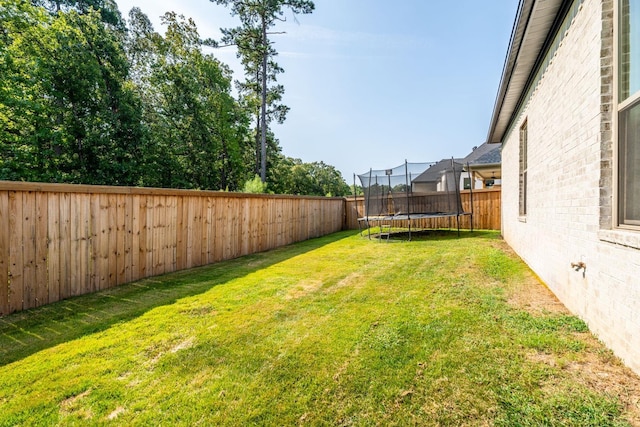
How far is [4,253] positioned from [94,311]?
0.93 meters

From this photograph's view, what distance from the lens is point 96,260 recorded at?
338 cm

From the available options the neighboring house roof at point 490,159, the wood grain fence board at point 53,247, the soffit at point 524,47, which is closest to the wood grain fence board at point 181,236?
the wood grain fence board at point 53,247

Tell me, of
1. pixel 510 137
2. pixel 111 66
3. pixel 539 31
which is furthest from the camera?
pixel 111 66

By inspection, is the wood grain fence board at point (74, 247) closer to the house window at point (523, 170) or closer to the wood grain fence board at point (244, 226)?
the wood grain fence board at point (244, 226)

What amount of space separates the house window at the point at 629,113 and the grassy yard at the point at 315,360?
0.93m

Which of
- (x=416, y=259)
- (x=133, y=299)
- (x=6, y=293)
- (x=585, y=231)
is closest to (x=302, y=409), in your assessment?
(x=585, y=231)

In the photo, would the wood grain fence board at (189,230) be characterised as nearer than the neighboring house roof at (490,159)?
Yes

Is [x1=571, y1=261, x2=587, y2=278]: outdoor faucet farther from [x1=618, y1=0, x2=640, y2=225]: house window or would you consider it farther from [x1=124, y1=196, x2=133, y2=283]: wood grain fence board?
[x1=124, y1=196, x2=133, y2=283]: wood grain fence board

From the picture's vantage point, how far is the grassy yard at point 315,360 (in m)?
1.37

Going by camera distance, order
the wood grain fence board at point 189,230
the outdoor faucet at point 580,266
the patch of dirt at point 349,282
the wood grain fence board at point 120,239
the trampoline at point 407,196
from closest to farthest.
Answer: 1. the outdoor faucet at point 580,266
2. the patch of dirt at point 349,282
3. the wood grain fence board at point 120,239
4. the wood grain fence board at point 189,230
5. the trampoline at point 407,196

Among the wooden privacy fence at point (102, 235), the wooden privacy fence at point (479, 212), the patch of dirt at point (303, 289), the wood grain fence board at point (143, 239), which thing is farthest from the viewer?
the wooden privacy fence at point (479, 212)

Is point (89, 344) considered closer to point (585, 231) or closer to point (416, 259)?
point (585, 231)

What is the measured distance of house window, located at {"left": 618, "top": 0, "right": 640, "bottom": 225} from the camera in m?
1.60

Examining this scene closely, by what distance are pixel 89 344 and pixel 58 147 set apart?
10.7 metres
